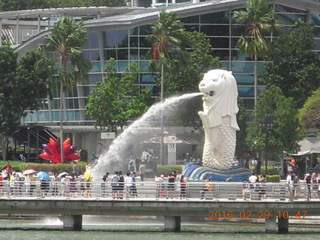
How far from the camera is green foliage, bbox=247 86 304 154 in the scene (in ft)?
276

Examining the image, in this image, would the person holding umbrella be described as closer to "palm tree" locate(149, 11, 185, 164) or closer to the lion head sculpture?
the lion head sculpture

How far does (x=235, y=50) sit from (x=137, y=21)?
849 centimetres

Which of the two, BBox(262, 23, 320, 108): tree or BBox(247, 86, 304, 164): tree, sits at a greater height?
BBox(262, 23, 320, 108): tree

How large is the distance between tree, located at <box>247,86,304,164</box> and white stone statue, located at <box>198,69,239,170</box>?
21.4 metres

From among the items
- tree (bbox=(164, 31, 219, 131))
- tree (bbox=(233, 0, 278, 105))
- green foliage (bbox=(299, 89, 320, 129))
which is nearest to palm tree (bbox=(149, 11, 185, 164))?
tree (bbox=(164, 31, 219, 131))

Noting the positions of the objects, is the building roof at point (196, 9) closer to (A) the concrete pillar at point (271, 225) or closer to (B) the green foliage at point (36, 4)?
(A) the concrete pillar at point (271, 225)

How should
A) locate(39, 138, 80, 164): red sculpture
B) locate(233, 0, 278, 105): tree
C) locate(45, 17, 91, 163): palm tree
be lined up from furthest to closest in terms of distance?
locate(39, 138, 80, 164): red sculpture < locate(233, 0, 278, 105): tree < locate(45, 17, 91, 163): palm tree

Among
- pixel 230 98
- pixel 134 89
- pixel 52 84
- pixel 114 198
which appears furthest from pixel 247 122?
pixel 114 198

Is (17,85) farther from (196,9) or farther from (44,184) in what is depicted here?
(44,184)

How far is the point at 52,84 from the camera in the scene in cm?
9819

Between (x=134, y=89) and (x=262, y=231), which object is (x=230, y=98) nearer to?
(x=262, y=231)

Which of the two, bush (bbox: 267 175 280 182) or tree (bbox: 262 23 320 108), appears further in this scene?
tree (bbox: 262 23 320 108)

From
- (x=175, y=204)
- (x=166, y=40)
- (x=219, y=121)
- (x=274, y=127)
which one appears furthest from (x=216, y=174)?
(x=166, y=40)

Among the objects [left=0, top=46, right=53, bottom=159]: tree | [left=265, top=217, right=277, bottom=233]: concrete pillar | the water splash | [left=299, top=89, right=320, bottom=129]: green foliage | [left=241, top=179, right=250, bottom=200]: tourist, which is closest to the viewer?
[left=241, top=179, right=250, bottom=200]: tourist
